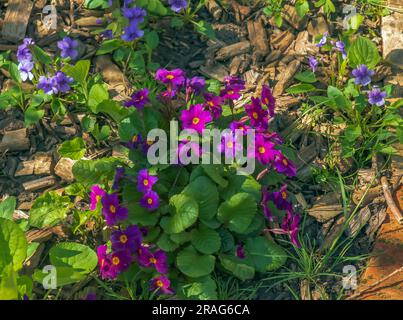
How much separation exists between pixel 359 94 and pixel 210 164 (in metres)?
1.17

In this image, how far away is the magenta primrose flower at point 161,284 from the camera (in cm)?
310

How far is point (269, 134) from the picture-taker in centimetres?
341

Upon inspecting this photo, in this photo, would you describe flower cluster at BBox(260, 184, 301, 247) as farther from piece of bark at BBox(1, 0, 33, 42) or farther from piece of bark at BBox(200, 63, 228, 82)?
piece of bark at BBox(1, 0, 33, 42)

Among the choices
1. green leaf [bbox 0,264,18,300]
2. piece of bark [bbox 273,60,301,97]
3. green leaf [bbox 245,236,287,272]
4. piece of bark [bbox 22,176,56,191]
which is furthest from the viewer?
piece of bark [bbox 273,60,301,97]

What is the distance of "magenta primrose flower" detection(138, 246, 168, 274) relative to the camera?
122 inches

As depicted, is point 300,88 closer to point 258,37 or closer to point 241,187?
point 258,37

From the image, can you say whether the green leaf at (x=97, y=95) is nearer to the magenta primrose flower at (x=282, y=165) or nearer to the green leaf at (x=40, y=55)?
the green leaf at (x=40, y=55)

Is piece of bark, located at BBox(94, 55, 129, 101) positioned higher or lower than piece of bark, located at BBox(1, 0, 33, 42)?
lower

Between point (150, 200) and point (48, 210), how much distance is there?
1.99ft

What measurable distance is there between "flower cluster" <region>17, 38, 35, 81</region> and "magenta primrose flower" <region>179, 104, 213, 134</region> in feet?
3.36

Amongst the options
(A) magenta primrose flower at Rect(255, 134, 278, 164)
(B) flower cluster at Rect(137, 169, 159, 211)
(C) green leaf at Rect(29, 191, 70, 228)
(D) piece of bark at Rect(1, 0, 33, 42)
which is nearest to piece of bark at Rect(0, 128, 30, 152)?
(C) green leaf at Rect(29, 191, 70, 228)

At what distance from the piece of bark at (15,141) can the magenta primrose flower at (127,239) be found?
1056mm

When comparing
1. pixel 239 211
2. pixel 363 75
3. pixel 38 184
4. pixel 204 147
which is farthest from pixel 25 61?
pixel 363 75

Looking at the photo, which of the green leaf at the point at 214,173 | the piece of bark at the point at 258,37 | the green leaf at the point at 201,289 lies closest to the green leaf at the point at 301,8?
the piece of bark at the point at 258,37
